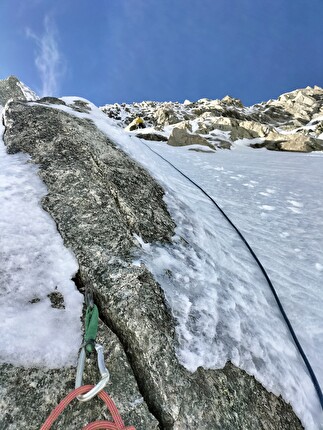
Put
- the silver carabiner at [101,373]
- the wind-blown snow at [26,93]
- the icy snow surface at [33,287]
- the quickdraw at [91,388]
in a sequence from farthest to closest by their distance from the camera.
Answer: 1. the wind-blown snow at [26,93]
2. the icy snow surface at [33,287]
3. the silver carabiner at [101,373]
4. the quickdraw at [91,388]

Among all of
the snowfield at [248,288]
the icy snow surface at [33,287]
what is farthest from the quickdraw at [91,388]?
the snowfield at [248,288]

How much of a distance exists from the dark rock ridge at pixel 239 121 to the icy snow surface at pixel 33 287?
15289mm

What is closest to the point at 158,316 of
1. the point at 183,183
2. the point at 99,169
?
the point at 99,169

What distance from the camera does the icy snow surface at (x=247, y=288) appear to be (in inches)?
93.4

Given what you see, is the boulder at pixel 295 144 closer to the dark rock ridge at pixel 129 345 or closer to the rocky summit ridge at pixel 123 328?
the rocky summit ridge at pixel 123 328

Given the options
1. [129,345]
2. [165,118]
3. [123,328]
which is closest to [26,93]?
[165,118]

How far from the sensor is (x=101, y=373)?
1.74 metres

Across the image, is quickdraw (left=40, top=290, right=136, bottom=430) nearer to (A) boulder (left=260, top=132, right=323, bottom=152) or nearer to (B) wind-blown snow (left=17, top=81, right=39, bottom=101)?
(A) boulder (left=260, top=132, right=323, bottom=152)

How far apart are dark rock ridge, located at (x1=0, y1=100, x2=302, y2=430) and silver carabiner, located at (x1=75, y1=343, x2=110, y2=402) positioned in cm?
10

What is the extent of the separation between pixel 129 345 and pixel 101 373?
35 centimetres

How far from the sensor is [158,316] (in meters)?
2.25

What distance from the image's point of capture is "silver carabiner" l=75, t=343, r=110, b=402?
1.62 meters

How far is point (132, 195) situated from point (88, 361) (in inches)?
94.2

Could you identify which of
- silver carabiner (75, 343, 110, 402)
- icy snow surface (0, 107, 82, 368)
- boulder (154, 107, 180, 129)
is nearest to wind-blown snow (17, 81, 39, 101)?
boulder (154, 107, 180, 129)
